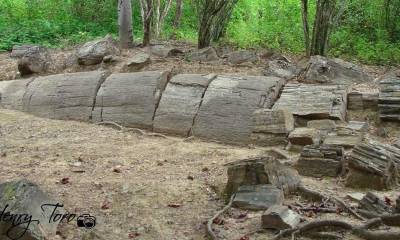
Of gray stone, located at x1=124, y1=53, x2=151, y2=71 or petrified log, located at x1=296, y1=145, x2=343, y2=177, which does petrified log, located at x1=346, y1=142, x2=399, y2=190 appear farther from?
gray stone, located at x1=124, y1=53, x2=151, y2=71

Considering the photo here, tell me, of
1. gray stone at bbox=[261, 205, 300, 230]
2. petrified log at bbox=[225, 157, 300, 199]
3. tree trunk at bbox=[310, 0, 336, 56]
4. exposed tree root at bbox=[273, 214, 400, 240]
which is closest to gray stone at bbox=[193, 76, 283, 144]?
tree trunk at bbox=[310, 0, 336, 56]

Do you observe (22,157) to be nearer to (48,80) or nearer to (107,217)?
(107,217)

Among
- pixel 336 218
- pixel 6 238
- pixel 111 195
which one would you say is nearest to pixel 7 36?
pixel 111 195

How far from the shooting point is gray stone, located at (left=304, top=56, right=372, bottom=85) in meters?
7.96

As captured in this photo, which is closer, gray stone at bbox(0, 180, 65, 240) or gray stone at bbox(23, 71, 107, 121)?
gray stone at bbox(0, 180, 65, 240)

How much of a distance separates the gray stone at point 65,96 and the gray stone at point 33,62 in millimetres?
684

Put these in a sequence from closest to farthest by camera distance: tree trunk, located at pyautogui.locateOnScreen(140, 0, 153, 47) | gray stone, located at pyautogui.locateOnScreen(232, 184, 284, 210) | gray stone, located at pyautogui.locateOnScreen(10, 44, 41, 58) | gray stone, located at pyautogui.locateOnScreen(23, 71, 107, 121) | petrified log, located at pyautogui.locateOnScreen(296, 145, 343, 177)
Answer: gray stone, located at pyautogui.locateOnScreen(232, 184, 284, 210) < petrified log, located at pyautogui.locateOnScreen(296, 145, 343, 177) < gray stone, located at pyautogui.locateOnScreen(23, 71, 107, 121) < tree trunk, located at pyautogui.locateOnScreen(140, 0, 153, 47) < gray stone, located at pyautogui.locateOnScreen(10, 44, 41, 58)

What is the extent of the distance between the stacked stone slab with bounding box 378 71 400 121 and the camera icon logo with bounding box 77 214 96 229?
4.42 m

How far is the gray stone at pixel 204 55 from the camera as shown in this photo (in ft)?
30.3

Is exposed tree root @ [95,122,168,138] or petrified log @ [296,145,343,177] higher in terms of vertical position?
petrified log @ [296,145,343,177]

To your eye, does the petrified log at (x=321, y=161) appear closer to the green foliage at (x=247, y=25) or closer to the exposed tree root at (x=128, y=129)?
the exposed tree root at (x=128, y=129)

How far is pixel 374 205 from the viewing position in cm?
438

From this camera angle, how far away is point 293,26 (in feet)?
37.7

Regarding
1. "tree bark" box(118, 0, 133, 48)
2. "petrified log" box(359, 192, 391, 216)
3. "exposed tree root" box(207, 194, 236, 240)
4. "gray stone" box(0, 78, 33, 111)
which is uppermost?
"tree bark" box(118, 0, 133, 48)
